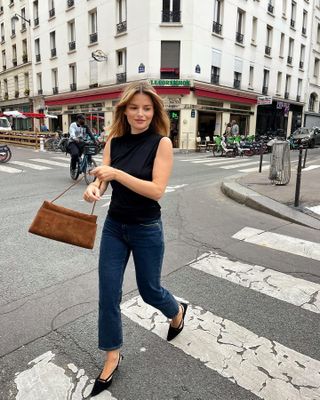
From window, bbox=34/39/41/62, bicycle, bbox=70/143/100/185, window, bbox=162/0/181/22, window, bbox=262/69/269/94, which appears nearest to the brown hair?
bicycle, bbox=70/143/100/185

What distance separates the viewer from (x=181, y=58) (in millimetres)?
22031

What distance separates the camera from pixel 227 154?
20125mm

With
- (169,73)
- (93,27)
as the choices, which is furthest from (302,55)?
(93,27)

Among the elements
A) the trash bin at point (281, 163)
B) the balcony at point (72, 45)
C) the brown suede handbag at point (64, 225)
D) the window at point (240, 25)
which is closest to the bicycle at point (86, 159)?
the trash bin at point (281, 163)

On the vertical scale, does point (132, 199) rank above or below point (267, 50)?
below

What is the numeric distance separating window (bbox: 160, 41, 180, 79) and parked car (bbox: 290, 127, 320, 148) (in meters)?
9.42

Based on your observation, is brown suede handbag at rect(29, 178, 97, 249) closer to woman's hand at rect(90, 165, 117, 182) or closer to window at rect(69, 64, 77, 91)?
woman's hand at rect(90, 165, 117, 182)

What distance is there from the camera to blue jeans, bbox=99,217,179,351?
2.21 m

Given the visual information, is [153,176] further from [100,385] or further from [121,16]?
[121,16]

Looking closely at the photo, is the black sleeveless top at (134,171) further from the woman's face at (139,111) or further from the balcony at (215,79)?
the balcony at (215,79)

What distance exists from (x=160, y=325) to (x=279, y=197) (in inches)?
217

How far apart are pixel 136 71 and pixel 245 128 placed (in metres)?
10.5

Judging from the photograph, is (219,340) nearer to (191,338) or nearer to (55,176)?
(191,338)

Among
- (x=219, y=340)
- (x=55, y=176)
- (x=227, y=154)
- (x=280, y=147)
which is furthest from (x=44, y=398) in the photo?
(x=227, y=154)
